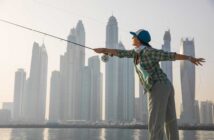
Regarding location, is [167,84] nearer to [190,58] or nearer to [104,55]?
[190,58]

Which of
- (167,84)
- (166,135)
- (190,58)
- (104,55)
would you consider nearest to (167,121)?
(166,135)

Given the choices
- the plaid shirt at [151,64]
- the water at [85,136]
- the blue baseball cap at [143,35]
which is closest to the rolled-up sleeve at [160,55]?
the plaid shirt at [151,64]

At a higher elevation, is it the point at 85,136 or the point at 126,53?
the point at 126,53

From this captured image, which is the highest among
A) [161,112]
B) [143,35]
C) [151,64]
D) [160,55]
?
[143,35]

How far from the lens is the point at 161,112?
5.85m

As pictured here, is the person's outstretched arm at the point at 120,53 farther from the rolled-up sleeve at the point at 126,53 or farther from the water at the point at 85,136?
the water at the point at 85,136

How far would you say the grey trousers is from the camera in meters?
5.81

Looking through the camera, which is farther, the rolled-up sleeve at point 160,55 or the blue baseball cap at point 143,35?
the blue baseball cap at point 143,35

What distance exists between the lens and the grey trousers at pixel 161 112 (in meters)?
5.81

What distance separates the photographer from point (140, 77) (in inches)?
246

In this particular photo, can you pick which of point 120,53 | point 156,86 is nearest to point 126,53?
point 120,53

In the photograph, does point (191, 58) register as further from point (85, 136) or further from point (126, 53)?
point (85, 136)

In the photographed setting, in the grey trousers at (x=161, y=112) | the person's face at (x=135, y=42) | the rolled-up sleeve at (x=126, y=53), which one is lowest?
the grey trousers at (x=161, y=112)

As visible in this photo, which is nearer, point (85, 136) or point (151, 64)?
point (151, 64)
